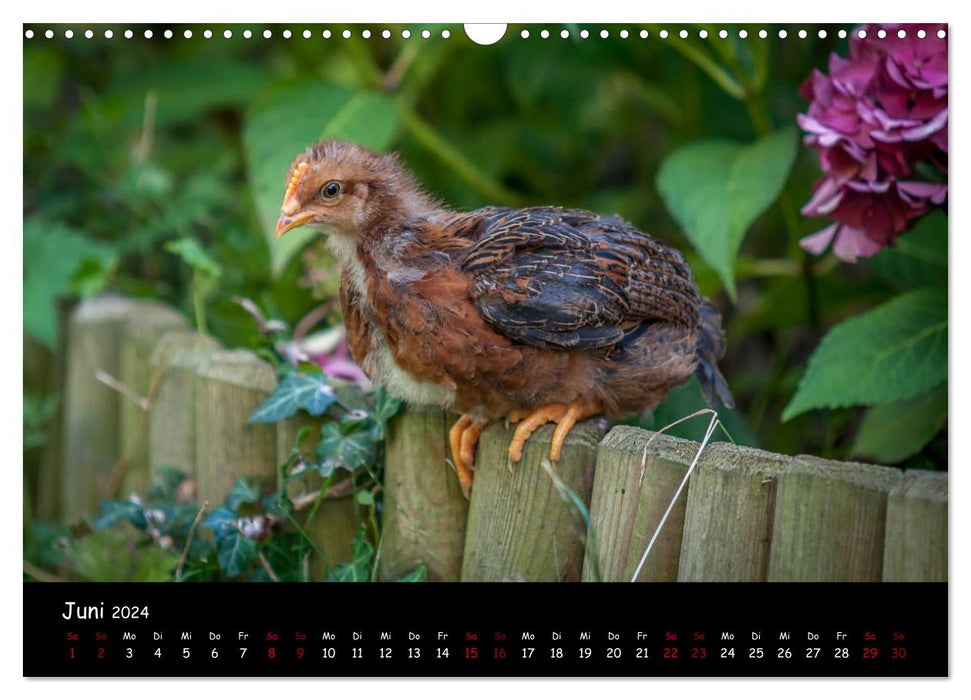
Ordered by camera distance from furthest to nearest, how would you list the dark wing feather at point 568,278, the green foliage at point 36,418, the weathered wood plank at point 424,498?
the green foliage at point 36,418, the weathered wood plank at point 424,498, the dark wing feather at point 568,278

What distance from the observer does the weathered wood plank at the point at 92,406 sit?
2.79 meters

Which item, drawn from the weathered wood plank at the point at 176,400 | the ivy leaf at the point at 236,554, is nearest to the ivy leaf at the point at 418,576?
the ivy leaf at the point at 236,554

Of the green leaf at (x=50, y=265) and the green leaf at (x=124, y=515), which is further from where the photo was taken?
the green leaf at (x=50, y=265)

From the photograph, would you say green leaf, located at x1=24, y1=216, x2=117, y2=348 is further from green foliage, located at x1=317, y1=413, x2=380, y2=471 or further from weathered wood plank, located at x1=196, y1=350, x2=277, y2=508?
green foliage, located at x1=317, y1=413, x2=380, y2=471

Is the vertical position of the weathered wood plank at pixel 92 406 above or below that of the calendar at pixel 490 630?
above

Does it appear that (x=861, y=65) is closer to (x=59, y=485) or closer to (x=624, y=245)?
(x=624, y=245)

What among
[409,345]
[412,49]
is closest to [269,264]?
[412,49]

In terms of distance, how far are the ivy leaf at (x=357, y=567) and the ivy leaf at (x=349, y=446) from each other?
0.14 metres

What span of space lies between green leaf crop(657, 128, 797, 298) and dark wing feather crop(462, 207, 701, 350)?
8.6 inches

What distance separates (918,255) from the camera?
2223mm

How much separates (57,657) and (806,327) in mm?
2070

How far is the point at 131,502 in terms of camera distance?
2.24m

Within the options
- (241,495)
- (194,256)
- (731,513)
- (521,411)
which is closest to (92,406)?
(194,256)

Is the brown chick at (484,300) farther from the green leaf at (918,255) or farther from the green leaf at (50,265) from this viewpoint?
the green leaf at (50,265)
